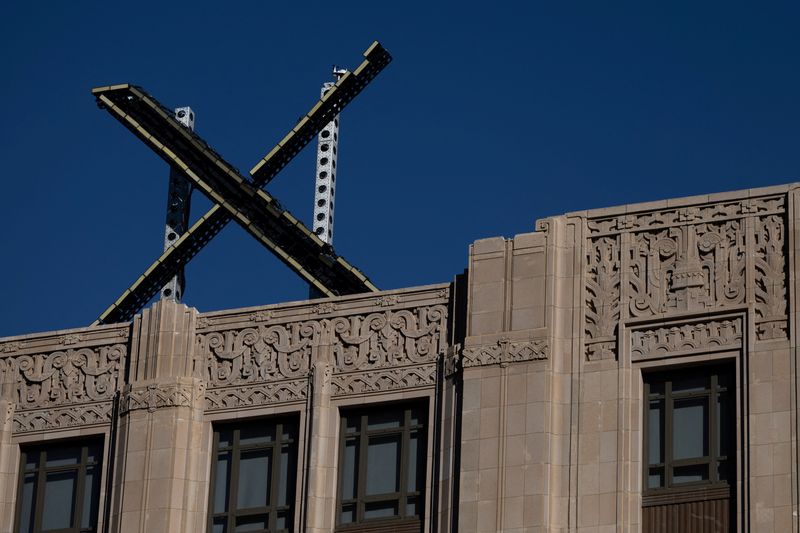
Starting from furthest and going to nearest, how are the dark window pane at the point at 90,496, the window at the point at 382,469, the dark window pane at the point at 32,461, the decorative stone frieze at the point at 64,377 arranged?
the dark window pane at the point at 32,461 < the decorative stone frieze at the point at 64,377 < the dark window pane at the point at 90,496 < the window at the point at 382,469

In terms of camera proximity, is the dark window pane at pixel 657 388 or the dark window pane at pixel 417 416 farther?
the dark window pane at pixel 417 416

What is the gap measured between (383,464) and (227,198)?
14574mm

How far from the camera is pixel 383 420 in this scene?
55781mm

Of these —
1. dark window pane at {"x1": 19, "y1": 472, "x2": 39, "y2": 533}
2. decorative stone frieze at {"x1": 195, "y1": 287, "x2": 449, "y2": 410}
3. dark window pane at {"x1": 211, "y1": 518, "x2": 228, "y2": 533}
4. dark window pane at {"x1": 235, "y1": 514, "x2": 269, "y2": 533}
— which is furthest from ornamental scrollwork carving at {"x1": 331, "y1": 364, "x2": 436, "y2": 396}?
dark window pane at {"x1": 19, "y1": 472, "x2": 39, "y2": 533}

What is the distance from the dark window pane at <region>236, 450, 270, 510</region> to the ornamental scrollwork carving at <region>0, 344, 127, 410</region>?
Result: 11.9 ft

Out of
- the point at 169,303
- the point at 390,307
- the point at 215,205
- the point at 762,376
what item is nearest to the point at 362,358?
the point at 390,307

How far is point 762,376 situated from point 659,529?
356cm

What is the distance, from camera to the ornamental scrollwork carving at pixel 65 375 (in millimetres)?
58469

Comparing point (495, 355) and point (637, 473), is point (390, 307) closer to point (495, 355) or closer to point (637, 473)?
point (495, 355)

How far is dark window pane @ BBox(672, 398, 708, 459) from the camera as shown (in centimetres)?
5256

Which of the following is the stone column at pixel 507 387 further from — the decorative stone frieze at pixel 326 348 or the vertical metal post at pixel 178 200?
the vertical metal post at pixel 178 200

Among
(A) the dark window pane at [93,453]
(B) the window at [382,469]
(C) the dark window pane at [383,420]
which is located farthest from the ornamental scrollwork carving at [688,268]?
(A) the dark window pane at [93,453]

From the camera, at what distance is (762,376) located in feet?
170

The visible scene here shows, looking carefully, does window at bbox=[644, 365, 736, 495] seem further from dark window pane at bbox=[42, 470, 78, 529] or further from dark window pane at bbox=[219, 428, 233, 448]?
dark window pane at bbox=[42, 470, 78, 529]
